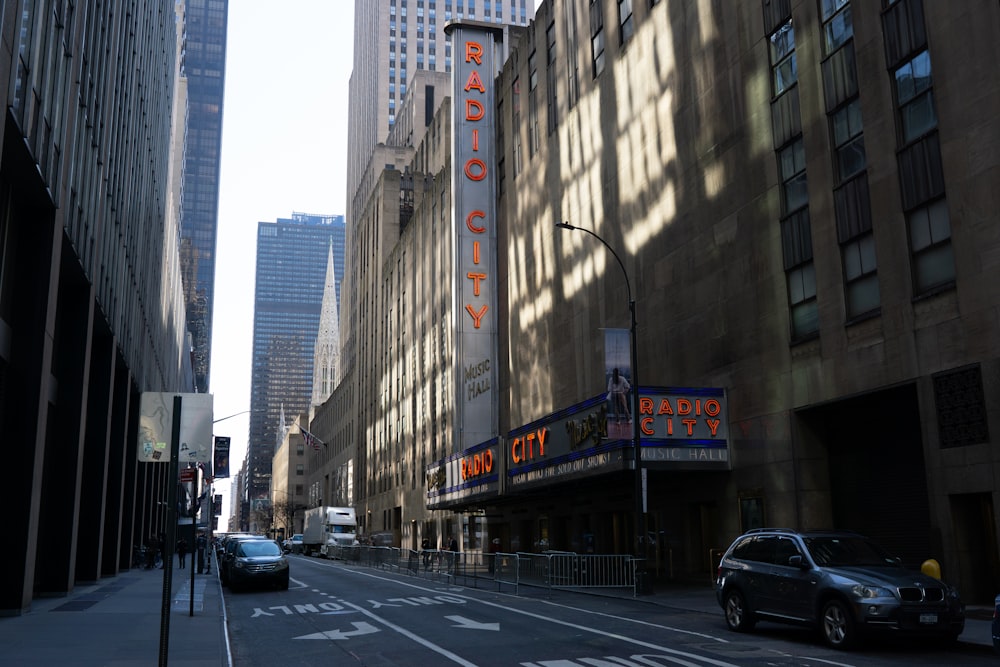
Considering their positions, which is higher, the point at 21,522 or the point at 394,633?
the point at 21,522

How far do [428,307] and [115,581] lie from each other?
34968 mm

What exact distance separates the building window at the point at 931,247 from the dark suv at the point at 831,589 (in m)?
7.42

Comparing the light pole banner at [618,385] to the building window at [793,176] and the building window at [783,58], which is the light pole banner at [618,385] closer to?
the building window at [793,176]

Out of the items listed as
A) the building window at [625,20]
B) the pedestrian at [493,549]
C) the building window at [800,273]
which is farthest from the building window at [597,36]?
the pedestrian at [493,549]

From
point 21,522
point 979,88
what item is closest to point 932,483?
point 979,88

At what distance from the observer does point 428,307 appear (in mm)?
65750

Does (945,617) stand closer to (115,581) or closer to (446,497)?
(115,581)

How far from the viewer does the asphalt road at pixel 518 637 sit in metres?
13.3

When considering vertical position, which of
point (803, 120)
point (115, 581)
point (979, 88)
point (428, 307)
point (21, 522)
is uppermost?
point (428, 307)

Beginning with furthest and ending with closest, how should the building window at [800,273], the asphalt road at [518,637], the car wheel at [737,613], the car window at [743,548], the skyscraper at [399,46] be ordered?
the skyscraper at [399,46] < the building window at [800,273] < the car window at [743,548] < the car wheel at [737,613] < the asphalt road at [518,637]

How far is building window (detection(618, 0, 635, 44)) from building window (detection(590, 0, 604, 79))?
5.20 ft

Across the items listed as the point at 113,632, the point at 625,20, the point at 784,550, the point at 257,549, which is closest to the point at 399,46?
the point at 625,20

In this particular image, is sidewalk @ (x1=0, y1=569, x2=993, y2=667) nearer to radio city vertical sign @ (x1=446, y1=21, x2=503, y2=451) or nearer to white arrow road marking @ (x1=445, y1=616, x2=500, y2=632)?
white arrow road marking @ (x1=445, y1=616, x2=500, y2=632)

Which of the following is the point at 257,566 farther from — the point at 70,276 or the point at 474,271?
the point at 474,271
